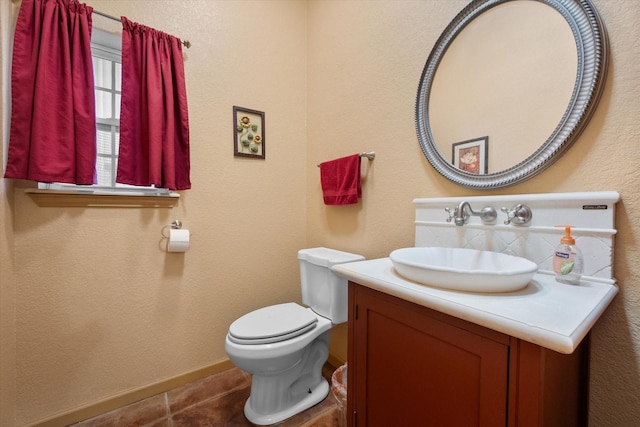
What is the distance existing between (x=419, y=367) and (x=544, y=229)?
0.59 m

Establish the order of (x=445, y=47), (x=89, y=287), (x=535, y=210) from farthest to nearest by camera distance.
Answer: (x=89, y=287) → (x=445, y=47) → (x=535, y=210)

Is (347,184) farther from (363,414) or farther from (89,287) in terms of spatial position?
(89,287)

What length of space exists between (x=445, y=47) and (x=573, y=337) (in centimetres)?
116

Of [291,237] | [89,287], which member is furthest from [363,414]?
[89,287]

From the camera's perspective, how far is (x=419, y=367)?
675mm

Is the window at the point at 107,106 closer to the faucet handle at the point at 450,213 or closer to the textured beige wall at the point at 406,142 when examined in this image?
the textured beige wall at the point at 406,142

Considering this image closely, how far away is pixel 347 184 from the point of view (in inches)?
59.3

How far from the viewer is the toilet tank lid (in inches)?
55.1

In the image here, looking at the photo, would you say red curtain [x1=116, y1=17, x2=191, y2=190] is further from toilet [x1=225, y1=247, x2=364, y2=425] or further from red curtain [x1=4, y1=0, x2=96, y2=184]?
toilet [x1=225, y1=247, x2=364, y2=425]

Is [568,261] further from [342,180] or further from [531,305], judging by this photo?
[342,180]

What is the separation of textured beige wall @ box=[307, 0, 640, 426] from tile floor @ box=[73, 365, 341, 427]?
2.84 feet

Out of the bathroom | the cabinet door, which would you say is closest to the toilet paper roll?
the bathroom

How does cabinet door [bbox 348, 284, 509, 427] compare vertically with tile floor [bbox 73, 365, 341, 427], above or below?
above

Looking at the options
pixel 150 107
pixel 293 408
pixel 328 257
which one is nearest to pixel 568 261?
pixel 328 257
